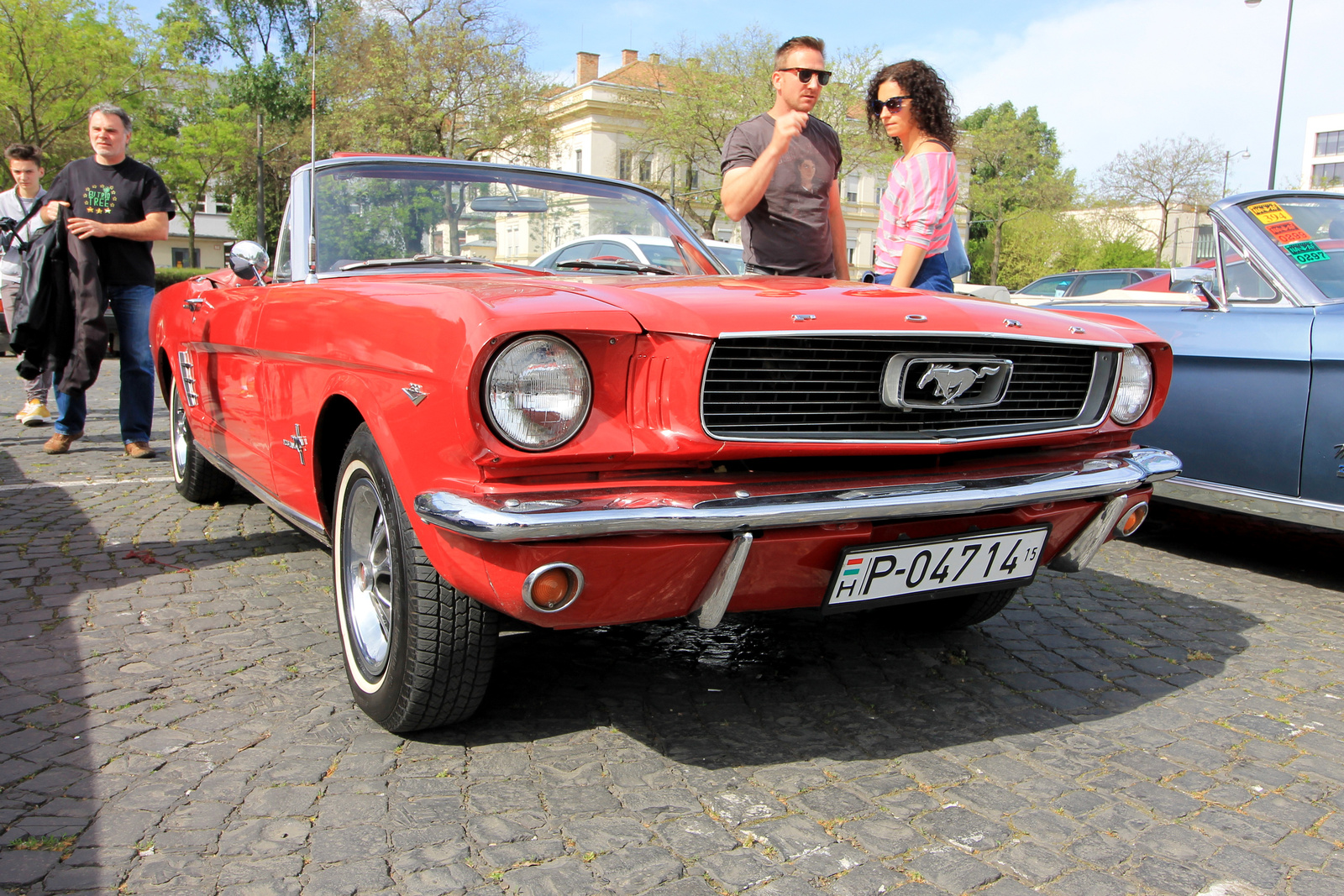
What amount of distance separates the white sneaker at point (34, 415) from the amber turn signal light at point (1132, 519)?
25.6 feet

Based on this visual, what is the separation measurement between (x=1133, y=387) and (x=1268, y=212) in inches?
93.4

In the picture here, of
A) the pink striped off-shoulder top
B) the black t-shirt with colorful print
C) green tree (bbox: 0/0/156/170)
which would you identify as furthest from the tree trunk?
the pink striped off-shoulder top

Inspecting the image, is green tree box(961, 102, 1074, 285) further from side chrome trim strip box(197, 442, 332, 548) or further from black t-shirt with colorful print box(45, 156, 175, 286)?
side chrome trim strip box(197, 442, 332, 548)

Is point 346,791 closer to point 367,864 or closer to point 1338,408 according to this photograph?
point 367,864

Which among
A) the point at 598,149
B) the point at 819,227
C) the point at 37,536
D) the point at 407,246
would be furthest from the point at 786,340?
the point at 598,149

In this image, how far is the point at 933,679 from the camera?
10.0 feet

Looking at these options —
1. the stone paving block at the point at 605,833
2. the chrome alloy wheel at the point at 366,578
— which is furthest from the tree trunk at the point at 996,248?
the stone paving block at the point at 605,833

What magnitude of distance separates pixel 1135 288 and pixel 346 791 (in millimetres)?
5068

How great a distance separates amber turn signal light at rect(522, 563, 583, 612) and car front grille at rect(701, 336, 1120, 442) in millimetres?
421

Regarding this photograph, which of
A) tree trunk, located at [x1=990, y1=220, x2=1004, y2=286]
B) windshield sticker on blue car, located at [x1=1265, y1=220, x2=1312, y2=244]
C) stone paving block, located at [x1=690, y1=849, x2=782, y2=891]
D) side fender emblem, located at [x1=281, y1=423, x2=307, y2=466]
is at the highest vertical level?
tree trunk, located at [x1=990, y1=220, x2=1004, y2=286]

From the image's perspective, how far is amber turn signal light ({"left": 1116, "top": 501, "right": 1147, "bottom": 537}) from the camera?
9.50ft

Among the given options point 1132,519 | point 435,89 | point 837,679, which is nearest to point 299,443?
point 837,679

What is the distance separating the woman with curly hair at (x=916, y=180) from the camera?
390 centimetres

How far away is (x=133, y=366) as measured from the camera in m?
6.31
